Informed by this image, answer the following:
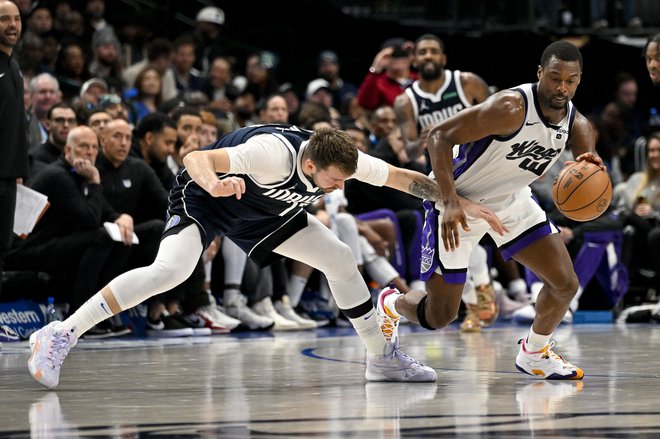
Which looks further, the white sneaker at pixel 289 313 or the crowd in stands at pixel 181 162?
the white sneaker at pixel 289 313

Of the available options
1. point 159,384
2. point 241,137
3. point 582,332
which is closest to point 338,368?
point 159,384

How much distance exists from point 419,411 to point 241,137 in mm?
1744

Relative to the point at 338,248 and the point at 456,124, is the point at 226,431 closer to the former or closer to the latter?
the point at 338,248

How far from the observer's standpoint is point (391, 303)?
6.52 meters

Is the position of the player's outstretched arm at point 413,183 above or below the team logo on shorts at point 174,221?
above

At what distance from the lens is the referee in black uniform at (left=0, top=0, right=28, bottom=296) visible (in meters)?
7.14

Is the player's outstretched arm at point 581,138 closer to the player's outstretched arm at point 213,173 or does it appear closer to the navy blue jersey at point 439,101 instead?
the player's outstretched arm at point 213,173

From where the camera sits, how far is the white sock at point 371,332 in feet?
19.2

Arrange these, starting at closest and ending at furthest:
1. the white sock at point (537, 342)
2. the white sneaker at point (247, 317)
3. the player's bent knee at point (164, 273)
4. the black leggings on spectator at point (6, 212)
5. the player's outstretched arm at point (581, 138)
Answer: the player's bent knee at point (164, 273)
the white sock at point (537, 342)
the player's outstretched arm at point (581, 138)
the black leggings on spectator at point (6, 212)
the white sneaker at point (247, 317)

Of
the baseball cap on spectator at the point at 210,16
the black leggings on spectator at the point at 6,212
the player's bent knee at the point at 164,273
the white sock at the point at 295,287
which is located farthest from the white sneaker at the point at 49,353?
the baseball cap on spectator at the point at 210,16

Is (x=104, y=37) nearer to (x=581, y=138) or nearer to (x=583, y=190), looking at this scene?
(x=581, y=138)

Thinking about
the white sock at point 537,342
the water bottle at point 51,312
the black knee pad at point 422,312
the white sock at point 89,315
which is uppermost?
the white sock at point 89,315

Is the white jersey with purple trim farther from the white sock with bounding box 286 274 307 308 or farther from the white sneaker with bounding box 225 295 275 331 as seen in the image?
the white sock with bounding box 286 274 307 308

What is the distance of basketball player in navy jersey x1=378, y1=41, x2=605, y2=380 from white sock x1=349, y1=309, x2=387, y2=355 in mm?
459
